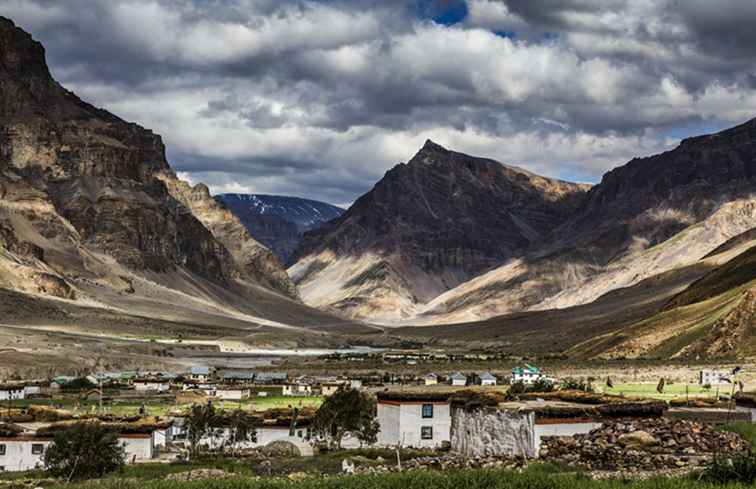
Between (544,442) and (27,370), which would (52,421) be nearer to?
(544,442)

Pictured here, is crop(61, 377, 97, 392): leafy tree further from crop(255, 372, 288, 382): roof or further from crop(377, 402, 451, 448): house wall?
crop(377, 402, 451, 448): house wall

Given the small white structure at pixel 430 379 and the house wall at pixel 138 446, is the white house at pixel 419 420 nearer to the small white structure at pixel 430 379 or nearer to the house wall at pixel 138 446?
the house wall at pixel 138 446

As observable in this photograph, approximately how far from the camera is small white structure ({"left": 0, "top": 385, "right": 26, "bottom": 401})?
96.8 metres

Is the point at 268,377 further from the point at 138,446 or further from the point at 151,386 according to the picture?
the point at 138,446

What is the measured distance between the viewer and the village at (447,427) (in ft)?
99.6

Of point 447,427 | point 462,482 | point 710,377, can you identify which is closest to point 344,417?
point 447,427

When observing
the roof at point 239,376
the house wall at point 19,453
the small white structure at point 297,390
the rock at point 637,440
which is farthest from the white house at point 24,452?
the roof at point 239,376

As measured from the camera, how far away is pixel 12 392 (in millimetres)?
99062

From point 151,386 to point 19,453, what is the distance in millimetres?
58137

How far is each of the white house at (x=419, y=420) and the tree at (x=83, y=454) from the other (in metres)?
12.3

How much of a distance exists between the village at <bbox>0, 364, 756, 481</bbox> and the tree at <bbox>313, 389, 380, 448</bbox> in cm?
34

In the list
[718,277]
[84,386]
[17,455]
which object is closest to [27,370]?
[84,386]

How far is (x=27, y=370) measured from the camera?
446 feet

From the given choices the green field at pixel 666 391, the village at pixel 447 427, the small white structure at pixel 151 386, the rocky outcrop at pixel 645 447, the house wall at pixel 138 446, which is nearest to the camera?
the rocky outcrop at pixel 645 447
